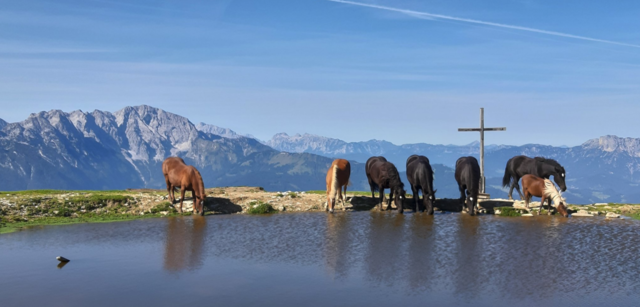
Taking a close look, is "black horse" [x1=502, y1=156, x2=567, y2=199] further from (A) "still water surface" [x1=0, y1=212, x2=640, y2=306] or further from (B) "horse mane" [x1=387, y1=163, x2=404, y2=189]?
(B) "horse mane" [x1=387, y1=163, x2=404, y2=189]

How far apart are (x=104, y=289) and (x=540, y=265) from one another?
51.4ft

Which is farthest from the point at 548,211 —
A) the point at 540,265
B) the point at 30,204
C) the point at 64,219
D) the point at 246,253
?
the point at 30,204

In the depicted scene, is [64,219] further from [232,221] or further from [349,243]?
[349,243]

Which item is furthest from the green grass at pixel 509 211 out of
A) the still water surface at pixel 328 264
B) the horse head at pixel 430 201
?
the horse head at pixel 430 201

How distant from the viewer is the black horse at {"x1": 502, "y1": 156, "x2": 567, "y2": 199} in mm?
40375

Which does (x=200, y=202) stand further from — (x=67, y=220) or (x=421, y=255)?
(x=421, y=255)

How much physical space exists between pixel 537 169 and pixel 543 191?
6.27 m

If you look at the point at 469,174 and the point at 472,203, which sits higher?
the point at 469,174

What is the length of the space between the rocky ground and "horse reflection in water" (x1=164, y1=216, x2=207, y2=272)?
391 centimetres

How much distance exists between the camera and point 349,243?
26.1 metres

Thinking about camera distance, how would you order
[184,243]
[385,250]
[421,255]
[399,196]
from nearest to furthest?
[421,255], [385,250], [184,243], [399,196]

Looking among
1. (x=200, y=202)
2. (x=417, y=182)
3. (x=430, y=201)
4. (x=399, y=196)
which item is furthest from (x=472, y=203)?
(x=200, y=202)

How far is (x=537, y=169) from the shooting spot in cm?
4181

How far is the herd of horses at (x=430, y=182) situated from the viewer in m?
36.5
